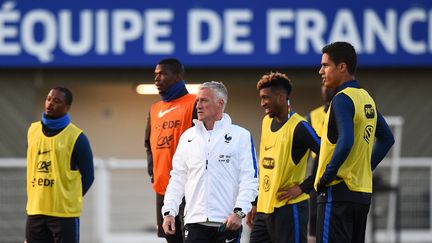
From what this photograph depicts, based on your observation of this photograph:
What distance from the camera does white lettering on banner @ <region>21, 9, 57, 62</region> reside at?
52.3 feet

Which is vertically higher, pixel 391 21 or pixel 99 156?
pixel 391 21

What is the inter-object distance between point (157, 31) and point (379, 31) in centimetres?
340

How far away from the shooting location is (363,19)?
52.8ft

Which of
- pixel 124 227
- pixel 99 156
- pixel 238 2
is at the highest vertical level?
pixel 238 2

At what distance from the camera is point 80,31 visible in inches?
627

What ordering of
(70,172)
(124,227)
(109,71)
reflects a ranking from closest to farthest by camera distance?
1. (70,172)
2. (124,227)
3. (109,71)

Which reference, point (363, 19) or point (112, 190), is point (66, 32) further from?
point (363, 19)

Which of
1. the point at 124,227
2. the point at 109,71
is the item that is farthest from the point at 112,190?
the point at 109,71

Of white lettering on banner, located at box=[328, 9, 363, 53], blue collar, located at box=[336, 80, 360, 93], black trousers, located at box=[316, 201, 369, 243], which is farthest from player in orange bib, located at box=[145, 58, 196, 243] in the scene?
white lettering on banner, located at box=[328, 9, 363, 53]

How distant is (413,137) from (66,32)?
18.5 ft

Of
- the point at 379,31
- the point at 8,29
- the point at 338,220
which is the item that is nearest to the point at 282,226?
the point at 338,220

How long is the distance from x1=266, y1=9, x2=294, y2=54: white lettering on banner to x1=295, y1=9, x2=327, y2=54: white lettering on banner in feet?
0.43

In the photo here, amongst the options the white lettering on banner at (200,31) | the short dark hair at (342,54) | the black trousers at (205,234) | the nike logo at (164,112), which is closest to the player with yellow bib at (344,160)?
the short dark hair at (342,54)

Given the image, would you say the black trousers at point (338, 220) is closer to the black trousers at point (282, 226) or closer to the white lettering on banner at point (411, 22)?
the black trousers at point (282, 226)
